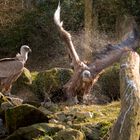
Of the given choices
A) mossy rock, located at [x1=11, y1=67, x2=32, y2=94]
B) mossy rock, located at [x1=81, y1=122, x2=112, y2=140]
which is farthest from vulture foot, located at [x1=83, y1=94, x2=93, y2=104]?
mossy rock, located at [x1=81, y1=122, x2=112, y2=140]

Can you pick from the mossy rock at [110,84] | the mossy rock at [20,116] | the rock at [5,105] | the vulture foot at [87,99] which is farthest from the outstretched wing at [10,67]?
the mossy rock at [20,116]

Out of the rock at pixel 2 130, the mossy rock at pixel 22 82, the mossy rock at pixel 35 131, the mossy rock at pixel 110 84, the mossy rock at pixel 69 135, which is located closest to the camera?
the mossy rock at pixel 69 135

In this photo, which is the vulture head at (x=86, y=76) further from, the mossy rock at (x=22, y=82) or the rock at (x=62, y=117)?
the rock at (x=62, y=117)

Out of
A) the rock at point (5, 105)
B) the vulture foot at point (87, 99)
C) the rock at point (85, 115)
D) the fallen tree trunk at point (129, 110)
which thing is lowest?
the vulture foot at point (87, 99)

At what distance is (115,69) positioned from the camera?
416 inches

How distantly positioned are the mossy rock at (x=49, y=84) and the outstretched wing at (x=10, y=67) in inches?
26.6

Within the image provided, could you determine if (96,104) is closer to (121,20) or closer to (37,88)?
(37,88)

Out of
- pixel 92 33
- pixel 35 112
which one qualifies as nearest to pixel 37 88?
pixel 35 112

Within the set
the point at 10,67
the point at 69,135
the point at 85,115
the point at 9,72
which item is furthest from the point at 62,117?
the point at 9,72

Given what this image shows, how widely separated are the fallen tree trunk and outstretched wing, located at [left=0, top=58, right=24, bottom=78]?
4.36m

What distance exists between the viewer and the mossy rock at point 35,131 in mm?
6664

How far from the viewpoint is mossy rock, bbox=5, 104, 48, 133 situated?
7.27m

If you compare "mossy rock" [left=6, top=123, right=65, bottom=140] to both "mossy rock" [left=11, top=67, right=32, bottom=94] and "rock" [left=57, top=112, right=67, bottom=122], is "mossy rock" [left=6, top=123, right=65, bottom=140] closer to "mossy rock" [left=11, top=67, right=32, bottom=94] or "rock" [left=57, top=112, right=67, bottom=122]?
"rock" [left=57, top=112, right=67, bottom=122]

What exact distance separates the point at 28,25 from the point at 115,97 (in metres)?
7.38
